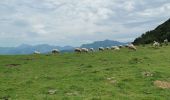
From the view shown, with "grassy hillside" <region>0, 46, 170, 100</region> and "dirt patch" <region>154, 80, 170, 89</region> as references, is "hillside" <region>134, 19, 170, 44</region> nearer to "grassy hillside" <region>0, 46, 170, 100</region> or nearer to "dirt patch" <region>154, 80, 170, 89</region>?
"grassy hillside" <region>0, 46, 170, 100</region>

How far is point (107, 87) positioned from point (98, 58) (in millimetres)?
20726

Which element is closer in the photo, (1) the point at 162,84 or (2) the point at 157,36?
(1) the point at 162,84

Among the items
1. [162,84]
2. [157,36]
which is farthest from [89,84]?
[157,36]

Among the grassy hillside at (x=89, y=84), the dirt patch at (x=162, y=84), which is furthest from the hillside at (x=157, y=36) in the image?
the dirt patch at (x=162, y=84)

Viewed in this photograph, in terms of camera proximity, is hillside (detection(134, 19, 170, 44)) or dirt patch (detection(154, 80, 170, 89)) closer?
dirt patch (detection(154, 80, 170, 89))

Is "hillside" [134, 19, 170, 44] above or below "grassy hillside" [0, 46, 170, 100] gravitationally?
above

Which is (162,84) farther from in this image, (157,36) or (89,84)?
(157,36)

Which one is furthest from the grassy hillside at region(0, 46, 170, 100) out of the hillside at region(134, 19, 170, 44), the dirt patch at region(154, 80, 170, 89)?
the hillside at region(134, 19, 170, 44)

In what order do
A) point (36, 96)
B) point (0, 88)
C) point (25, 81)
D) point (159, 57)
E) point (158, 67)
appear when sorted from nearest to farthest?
point (36, 96), point (0, 88), point (25, 81), point (158, 67), point (159, 57)

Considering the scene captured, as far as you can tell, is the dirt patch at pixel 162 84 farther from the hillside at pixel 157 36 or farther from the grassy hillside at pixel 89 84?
the hillside at pixel 157 36

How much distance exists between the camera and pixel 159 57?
4450cm

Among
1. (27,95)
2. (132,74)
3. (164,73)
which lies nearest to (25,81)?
(27,95)

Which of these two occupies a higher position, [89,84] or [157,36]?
[157,36]

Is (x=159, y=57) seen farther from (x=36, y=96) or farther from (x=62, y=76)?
(x=36, y=96)
